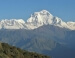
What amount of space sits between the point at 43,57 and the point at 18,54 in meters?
4.35

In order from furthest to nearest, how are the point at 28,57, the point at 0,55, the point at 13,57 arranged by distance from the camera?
1. the point at 28,57
2. the point at 13,57
3. the point at 0,55

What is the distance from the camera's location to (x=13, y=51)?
130 ft

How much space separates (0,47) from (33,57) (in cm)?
491

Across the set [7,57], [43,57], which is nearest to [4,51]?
[7,57]

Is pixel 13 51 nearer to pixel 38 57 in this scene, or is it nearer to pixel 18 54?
pixel 18 54

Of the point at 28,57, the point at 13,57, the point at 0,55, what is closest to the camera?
the point at 0,55

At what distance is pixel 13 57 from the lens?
126ft

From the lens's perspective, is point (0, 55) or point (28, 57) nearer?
point (0, 55)

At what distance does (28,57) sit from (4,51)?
Answer: 3.71 meters

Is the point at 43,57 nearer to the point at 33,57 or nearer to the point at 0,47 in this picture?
the point at 33,57

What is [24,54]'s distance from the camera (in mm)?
41938

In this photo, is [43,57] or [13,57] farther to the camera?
[43,57]

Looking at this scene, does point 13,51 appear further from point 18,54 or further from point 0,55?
point 0,55

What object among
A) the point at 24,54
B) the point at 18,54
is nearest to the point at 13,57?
A: the point at 18,54
